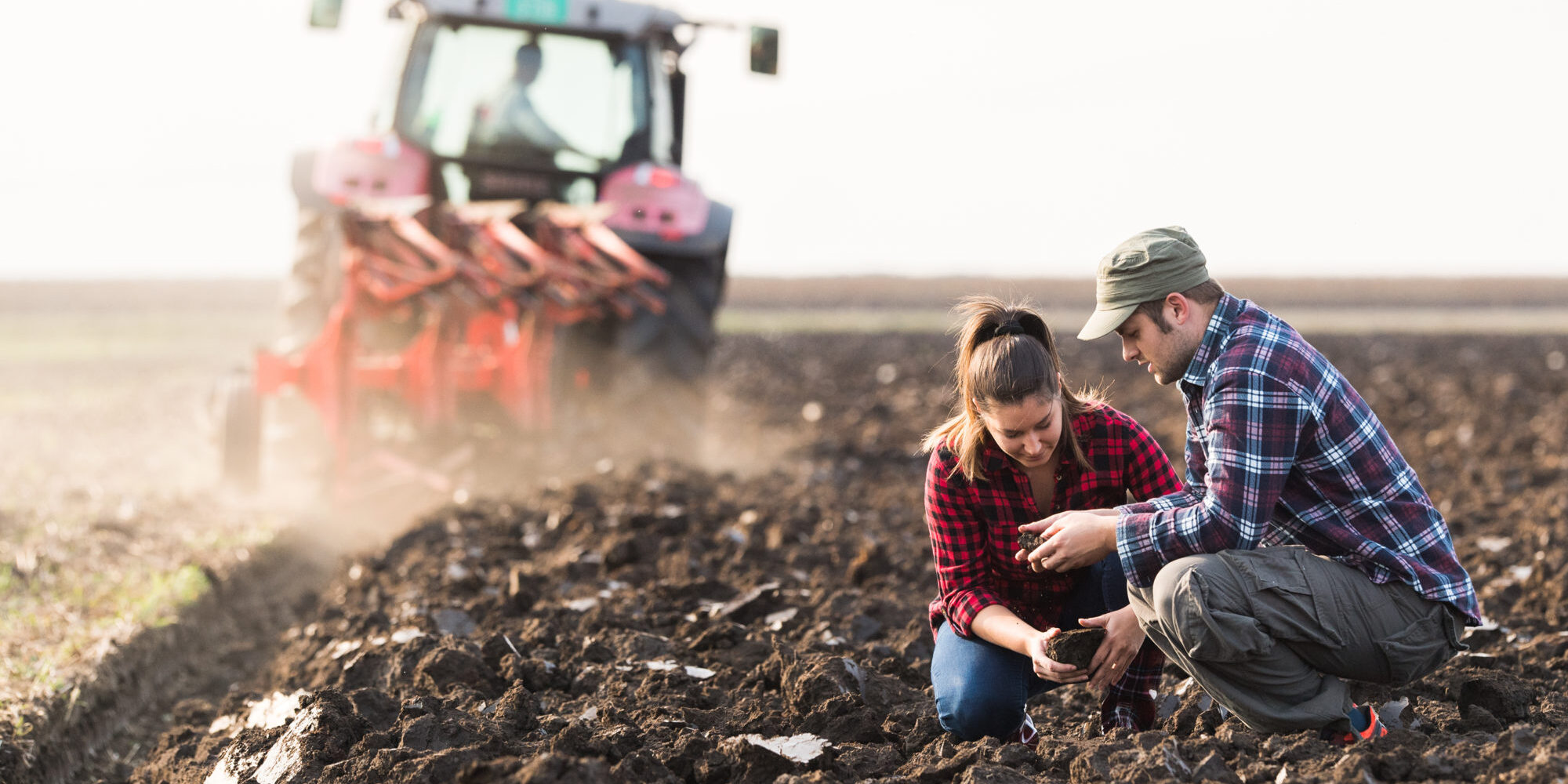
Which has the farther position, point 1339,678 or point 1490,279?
point 1490,279

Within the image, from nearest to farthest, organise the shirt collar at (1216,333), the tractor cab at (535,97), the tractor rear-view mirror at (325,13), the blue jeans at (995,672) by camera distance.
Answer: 1. the shirt collar at (1216,333)
2. the blue jeans at (995,672)
3. the tractor rear-view mirror at (325,13)
4. the tractor cab at (535,97)

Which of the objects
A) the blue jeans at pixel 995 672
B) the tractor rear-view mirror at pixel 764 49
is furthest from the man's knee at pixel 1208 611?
the tractor rear-view mirror at pixel 764 49

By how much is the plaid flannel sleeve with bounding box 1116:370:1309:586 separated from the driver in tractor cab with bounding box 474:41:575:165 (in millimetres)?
5172

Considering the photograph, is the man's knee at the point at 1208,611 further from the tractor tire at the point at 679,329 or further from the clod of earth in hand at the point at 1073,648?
the tractor tire at the point at 679,329

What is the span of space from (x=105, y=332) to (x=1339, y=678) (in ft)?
78.2

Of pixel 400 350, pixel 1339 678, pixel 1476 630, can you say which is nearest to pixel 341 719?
pixel 1339 678

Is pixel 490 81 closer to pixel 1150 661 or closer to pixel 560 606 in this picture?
pixel 560 606

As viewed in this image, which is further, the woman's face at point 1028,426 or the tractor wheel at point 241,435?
the tractor wheel at point 241,435

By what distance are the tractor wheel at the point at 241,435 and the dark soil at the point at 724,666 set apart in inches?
46.8

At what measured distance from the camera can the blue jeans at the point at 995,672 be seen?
9.90 feet

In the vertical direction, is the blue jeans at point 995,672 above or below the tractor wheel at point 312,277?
below

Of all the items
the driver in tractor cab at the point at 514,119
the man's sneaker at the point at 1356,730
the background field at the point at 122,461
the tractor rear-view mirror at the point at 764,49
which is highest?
the tractor rear-view mirror at the point at 764,49

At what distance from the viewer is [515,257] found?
20.7 ft

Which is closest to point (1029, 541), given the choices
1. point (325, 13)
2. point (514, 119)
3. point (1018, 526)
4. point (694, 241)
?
point (1018, 526)
